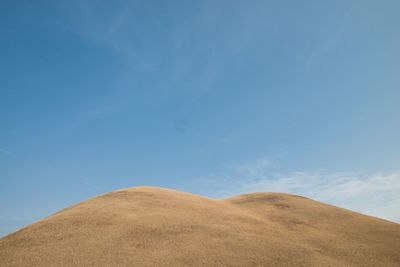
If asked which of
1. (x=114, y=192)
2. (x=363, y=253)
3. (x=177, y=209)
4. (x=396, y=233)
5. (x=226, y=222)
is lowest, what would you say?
(x=363, y=253)

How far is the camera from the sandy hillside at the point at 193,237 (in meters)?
13.5

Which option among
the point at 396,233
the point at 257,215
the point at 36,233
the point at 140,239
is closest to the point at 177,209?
the point at 140,239

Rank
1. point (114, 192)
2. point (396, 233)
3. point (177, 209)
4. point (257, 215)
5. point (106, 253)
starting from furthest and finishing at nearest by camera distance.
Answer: point (114, 192) → point (257, 215) → point (177, 209) → point (396, 233) → point (106, 253)

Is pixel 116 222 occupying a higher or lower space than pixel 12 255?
higher

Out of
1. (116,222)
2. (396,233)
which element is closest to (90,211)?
(116,222)

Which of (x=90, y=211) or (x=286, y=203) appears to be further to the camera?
(x=286, y=203)

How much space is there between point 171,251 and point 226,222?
594 cm

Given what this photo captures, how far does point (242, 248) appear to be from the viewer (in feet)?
48.1

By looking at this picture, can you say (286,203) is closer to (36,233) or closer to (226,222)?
(226,222)

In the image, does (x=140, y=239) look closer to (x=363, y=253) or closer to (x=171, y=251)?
(x=171, y=251)

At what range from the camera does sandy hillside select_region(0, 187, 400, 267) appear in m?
13.5

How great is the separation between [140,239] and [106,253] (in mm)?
2241

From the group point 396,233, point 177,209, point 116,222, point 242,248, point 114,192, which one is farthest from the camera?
point 114,192

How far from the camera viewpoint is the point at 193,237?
1576 centimetres
